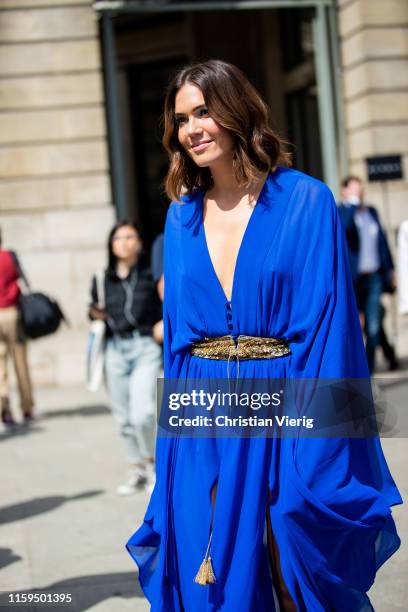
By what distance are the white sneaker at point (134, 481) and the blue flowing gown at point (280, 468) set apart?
11.6ft

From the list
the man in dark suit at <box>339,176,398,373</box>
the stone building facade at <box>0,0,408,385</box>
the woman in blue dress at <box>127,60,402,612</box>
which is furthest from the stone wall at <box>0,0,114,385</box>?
the woman in blue dress at <box>127,60,402,612</box>

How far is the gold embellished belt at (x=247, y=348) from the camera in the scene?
300cm

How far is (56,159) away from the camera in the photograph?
12844mm

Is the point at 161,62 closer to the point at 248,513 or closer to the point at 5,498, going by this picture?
the point at 5,498

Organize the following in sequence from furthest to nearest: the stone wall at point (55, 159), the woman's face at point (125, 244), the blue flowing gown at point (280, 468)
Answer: the stone wall at point (55, 159) → the woman's face at point (125, 244) → the blue flowing gown at point (280, 468)

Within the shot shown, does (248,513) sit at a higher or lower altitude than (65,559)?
higher

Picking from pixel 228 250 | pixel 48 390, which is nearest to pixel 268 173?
pixel 228 250

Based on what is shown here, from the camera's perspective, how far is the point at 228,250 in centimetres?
305

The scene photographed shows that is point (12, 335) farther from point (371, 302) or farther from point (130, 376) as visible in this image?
point (371, 302)

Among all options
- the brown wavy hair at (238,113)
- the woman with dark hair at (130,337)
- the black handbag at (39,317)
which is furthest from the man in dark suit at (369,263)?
the brown wavy hair at (238,113)

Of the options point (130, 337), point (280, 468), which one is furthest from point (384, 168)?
point (280, 468)

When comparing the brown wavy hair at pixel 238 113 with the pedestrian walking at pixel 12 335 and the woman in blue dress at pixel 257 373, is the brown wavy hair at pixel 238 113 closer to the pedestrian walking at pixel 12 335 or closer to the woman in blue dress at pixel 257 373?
the woman in blue dress at pixel 257 373

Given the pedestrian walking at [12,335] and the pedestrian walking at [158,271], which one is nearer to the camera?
the pedestrian walking at [158,271]

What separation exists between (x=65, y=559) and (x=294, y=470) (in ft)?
8.75
